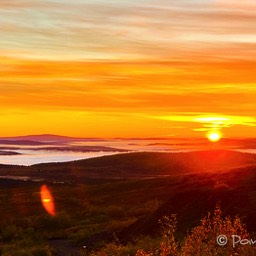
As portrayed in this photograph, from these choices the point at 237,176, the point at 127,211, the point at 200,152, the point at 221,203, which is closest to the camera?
the point at 221,203

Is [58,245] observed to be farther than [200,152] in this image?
No

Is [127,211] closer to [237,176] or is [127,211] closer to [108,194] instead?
[237,176]

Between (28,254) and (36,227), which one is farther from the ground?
(36,227)

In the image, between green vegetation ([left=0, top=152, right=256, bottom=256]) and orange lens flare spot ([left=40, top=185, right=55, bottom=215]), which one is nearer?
green vegetation ([left=0, top=152, right=256, bottom=256])

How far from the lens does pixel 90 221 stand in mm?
44875

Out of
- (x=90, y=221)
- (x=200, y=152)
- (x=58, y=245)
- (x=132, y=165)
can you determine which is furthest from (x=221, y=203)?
(x=200, y=152)

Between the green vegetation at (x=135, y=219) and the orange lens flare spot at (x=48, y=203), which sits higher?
the orange lens flare spot at (x=48, y=203)

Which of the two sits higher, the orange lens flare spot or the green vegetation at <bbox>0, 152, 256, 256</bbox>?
the orange lens flare spot

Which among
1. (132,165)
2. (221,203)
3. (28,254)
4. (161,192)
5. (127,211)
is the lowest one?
(28,254)

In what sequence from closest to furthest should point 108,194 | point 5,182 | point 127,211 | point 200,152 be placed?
1. point 127,211
2. point 108,194
3. point 5,182
4. point 200,152

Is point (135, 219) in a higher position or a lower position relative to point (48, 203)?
lower

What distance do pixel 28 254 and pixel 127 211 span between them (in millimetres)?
20262

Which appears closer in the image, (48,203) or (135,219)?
(135,219)

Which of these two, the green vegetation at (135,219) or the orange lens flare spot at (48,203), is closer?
the green vegetation at (135,219)
